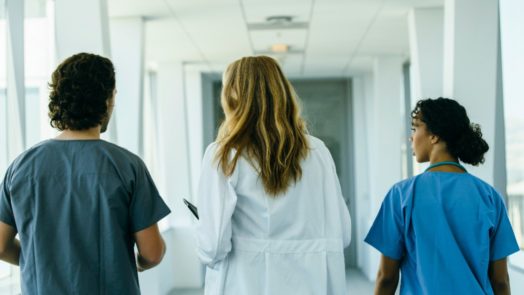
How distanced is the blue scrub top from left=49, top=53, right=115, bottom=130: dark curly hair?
0.94m

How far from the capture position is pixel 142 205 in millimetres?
1773

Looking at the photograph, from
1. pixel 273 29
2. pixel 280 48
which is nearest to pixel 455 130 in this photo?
pixel 273 29

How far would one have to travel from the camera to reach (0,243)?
177cm

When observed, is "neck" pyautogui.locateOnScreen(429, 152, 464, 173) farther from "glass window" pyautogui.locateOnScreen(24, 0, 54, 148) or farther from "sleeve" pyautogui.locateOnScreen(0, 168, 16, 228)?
"glass window" pyautogui.locateOnScreen(24, 0, 54, 148)

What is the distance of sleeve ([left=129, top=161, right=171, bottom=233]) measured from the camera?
1774 mm

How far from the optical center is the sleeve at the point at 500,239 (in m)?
2.00

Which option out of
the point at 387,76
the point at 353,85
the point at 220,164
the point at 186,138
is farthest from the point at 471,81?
the point at 353,85

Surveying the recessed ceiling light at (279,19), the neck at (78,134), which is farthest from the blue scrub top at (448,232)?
the recessed ceiling light at (279,19)

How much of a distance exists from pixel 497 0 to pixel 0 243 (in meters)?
3.11

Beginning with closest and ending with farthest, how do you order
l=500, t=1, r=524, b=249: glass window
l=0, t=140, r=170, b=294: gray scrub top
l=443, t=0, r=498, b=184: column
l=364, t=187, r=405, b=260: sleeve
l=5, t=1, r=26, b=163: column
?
l=0, t=140, r=170, b=294: gray scrub top → l=364, t=187, r=405, b=260: sleeve → l=5, t=1, r=26, b=163: column → l=443, t=0, r=498, b=184: column → l=500, t=1, r=524, b=249: glass window

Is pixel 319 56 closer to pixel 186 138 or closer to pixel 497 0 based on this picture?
pixel 186 138

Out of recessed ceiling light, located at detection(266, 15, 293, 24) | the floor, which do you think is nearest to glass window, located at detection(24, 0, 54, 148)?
recessed ceiling light, located at detection(266, 15, 293, 24)

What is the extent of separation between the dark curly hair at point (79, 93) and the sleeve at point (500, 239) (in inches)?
47.4

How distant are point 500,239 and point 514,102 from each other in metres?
2.26
